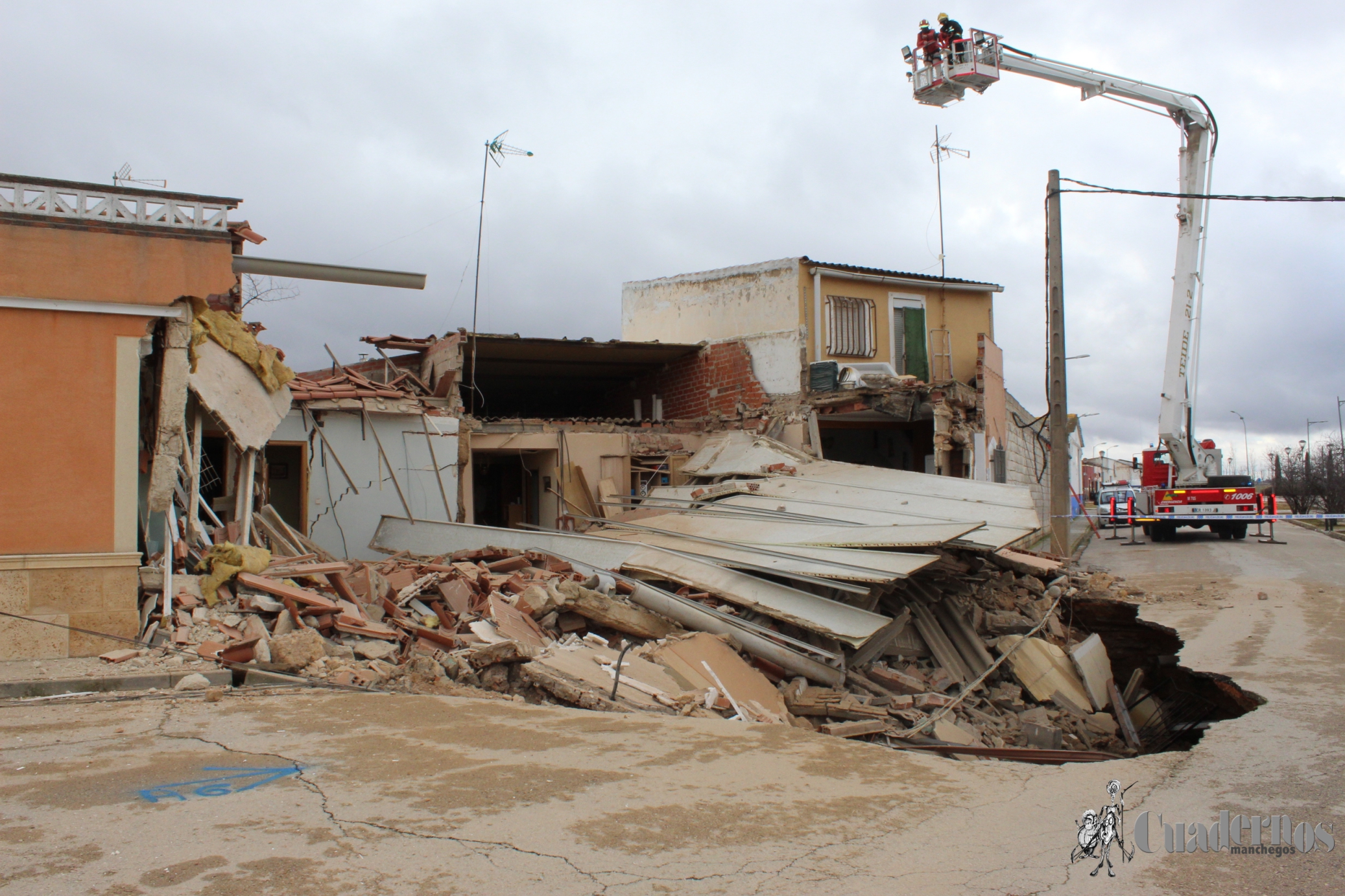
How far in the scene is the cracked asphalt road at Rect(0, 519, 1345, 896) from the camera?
126 inches

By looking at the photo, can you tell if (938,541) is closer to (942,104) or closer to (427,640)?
(427,640)

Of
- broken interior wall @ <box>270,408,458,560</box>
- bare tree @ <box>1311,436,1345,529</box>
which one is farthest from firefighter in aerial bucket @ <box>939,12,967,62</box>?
bare tree @ <box>1311,436,1345,529</box>

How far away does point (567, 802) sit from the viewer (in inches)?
159

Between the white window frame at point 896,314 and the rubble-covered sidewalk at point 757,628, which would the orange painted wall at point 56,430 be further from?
the white window frame at point 896,314

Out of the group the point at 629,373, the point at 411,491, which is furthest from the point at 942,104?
the point at 411,491

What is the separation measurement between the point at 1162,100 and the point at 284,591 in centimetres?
1701

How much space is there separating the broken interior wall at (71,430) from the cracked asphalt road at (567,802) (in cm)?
201

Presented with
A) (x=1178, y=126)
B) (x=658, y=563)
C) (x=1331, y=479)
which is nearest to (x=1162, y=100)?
(x=1178, y=126)

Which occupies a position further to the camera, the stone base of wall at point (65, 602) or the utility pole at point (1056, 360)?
the utility pole at point (1056, 360)

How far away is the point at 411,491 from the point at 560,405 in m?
7.36

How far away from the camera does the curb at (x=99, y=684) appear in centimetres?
651

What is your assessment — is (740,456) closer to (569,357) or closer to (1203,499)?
(569,357)

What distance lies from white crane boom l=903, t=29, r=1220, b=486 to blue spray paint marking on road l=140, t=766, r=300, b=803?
15515 mm

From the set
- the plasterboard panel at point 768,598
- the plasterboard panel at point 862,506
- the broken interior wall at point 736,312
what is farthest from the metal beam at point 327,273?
the broken interior wall at point 736,312
